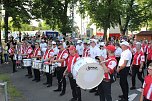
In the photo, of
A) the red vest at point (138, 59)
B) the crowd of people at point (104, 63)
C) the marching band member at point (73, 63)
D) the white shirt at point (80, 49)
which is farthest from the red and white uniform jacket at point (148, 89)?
the white shirt at point (80, 49)

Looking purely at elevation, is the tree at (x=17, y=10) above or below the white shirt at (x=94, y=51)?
above

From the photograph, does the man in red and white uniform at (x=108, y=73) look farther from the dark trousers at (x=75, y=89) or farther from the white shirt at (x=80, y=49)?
the white shirt at (x=80, y=49)

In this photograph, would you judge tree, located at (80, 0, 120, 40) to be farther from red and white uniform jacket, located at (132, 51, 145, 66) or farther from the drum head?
the drum head

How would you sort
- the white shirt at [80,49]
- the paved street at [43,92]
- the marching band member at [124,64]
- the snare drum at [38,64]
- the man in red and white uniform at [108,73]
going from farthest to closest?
the white shirt at [80,49]
the snare drum at [38,64]
the paved street at [43,92]
the marching band member at [124,64]
the man in red and white uniform at [108,73]

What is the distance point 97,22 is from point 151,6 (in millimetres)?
12644

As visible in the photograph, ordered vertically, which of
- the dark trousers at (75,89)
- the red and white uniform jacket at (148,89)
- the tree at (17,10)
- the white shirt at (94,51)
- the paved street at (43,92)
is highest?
the tree at (17,10)

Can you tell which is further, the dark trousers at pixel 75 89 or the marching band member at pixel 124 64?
the dark trousers at pixel 75 89

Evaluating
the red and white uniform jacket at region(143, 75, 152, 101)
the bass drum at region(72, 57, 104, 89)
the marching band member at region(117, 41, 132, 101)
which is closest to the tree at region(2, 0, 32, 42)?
the marching band member at region(117, 41, 132, 101)

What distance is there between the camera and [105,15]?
41688mm

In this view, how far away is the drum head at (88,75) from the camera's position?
26.8 ft

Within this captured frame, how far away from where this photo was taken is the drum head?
816cm

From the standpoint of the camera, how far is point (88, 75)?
26.7 ft

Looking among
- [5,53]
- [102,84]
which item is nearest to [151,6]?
[5,53]

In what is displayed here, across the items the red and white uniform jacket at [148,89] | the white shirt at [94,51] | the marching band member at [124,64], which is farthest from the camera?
the white shirt at [94,51]
